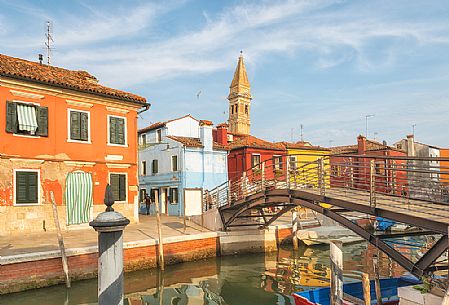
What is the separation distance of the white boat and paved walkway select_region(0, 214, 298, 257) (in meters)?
6.15

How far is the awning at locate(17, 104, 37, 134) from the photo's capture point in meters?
17.5

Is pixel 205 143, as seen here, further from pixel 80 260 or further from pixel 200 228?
pixel 80 260

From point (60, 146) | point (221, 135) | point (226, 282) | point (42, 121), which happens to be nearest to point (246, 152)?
point (221, 135)

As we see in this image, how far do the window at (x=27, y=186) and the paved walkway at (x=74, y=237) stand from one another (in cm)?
161

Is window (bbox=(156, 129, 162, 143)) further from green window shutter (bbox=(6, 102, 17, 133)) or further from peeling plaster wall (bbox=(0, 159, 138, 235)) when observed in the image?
green window shutter (bbox=(6, 102, 17, 133))

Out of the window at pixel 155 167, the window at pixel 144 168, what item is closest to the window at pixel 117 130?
the window at pixel 155 167

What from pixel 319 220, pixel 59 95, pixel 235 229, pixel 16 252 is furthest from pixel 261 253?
pixel 59 95

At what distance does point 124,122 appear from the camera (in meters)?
21.7

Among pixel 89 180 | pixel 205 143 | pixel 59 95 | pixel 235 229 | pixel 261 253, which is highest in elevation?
pixel 59 95

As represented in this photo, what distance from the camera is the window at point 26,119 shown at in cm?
1719

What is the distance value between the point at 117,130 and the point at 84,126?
1973 millimetres

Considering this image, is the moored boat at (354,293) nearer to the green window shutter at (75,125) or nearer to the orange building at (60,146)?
the orange building at (60,146)

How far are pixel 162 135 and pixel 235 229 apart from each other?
12.5m

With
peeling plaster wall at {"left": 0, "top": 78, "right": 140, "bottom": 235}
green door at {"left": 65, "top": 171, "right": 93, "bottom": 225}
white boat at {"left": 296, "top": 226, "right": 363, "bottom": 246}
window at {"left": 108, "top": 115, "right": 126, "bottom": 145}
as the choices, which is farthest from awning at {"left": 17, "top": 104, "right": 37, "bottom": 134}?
white boat at {"left": 296, "top": 226, "right": 363, "bottom": 246}
